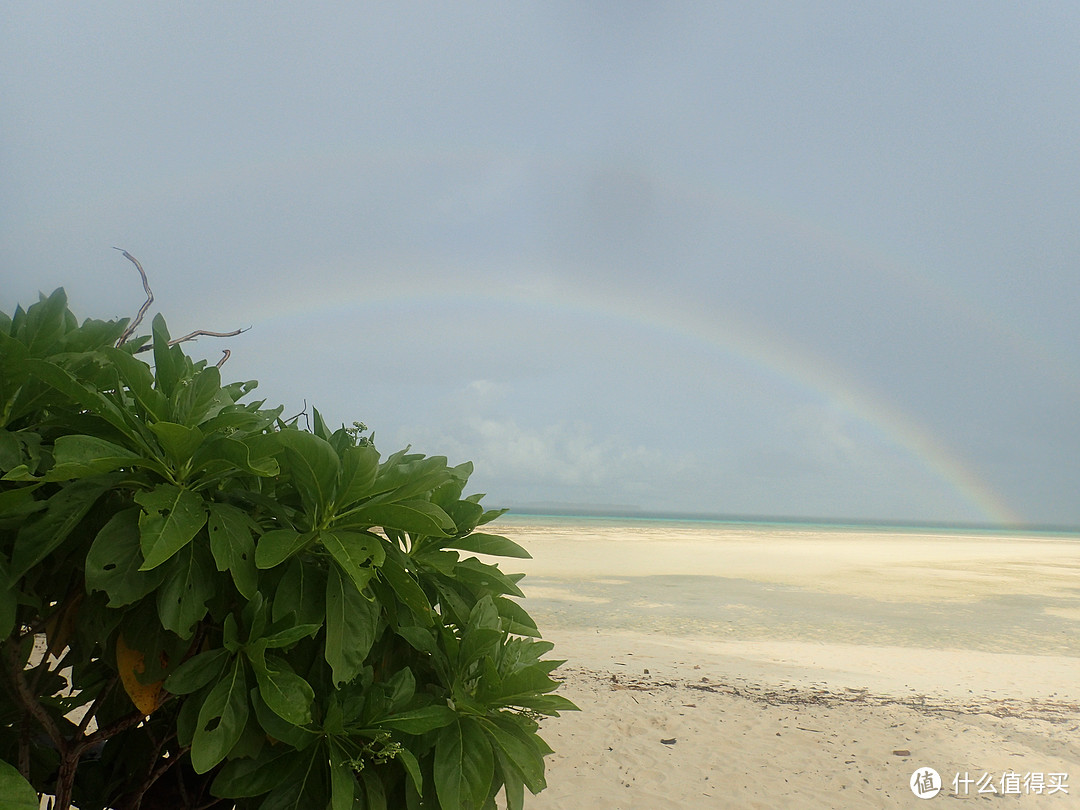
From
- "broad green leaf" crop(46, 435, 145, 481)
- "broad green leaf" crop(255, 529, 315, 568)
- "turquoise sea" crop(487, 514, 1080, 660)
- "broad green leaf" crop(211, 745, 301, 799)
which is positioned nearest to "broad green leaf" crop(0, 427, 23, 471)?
"broad green leaf" crop(46, 435, 145, 481)

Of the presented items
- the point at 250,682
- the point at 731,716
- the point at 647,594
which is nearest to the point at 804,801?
the point at 731,716

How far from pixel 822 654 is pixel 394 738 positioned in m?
9.57

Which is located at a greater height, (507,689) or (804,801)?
(507,689)

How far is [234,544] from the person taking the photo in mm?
1060

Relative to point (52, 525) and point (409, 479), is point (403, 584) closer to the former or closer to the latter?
point (409, 479)

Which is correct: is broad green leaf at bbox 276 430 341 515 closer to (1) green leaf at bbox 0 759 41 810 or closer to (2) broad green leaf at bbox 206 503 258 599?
(2) broad green leaf at bbox 206 503 258 599

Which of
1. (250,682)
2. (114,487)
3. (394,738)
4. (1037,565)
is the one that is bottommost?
(1037,565)

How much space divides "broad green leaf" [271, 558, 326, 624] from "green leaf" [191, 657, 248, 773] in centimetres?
12

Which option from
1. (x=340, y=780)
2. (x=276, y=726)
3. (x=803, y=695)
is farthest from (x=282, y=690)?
(x=803, y=695)

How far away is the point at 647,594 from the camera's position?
15.5 m

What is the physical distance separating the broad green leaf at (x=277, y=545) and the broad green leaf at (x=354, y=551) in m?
0.03

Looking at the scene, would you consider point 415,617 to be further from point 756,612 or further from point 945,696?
point 756,612

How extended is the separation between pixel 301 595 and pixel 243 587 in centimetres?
11

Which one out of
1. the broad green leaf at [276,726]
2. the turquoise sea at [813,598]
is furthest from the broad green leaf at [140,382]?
the turquoise sea at [813,598]
